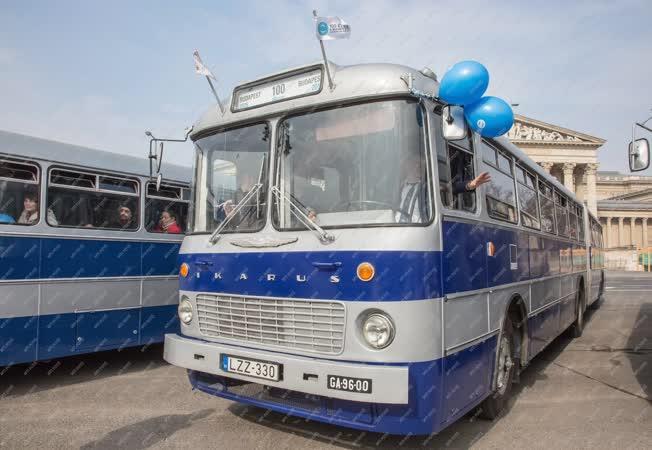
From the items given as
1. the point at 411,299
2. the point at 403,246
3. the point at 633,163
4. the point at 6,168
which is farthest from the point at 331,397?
the point at 6,168

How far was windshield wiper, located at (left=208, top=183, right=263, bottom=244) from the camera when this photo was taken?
4758mm

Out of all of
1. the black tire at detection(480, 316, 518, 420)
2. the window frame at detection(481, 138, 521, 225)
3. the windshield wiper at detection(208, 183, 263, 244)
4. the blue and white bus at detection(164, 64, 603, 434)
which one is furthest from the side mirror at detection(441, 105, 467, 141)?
the black tire at detection(480, 316, 518, 420)

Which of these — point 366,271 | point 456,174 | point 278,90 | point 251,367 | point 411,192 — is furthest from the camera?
point 278,90

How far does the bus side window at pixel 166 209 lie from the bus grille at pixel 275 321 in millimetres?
3545

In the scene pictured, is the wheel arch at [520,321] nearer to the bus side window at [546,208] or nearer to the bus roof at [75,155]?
the bus side window at [546,208]

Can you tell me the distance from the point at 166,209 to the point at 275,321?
181 inches

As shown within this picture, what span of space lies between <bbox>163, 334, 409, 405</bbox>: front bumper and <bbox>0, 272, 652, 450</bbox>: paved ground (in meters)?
0.70

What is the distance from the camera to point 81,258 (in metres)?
7.11

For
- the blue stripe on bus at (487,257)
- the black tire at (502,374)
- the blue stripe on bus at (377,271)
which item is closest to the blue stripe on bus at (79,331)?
the blue stripe on bus at (377,271)

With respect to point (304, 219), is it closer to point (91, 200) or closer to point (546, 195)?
point (91, 200)

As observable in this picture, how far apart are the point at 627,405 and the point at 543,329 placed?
140 centimetres

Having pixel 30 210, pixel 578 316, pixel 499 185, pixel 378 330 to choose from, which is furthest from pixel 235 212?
pixel 578 316

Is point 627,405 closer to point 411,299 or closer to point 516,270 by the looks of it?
point 516,270

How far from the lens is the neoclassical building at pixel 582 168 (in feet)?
256
